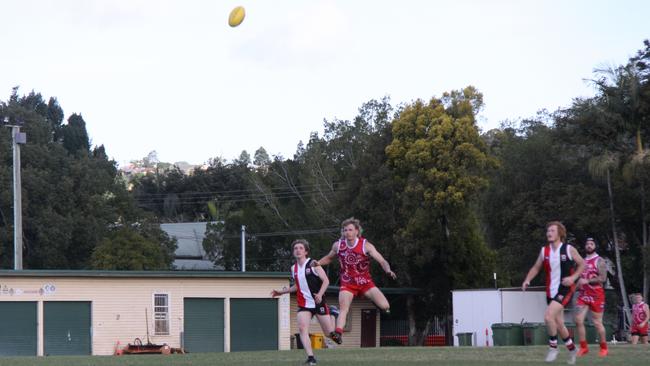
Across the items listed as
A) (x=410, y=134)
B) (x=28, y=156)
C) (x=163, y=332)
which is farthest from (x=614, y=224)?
(x=28, y=156)

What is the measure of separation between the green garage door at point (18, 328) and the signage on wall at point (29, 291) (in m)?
0.40

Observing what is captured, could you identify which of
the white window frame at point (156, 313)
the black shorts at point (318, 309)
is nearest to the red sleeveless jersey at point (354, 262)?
the black shorts at point (318, 309)

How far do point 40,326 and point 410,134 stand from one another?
24.3m

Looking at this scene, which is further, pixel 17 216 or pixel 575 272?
pixel 17 216

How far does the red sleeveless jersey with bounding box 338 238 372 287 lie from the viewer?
1667 centimetres

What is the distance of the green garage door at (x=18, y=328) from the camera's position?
4653 centimetres

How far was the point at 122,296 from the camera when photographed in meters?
49.6

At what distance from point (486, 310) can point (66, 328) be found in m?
19.7

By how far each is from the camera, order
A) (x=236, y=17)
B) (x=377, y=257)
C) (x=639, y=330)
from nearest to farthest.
Result: 1. (x=377, y=257)
2. (x=236, y=17)
3. (x=639, y=330)

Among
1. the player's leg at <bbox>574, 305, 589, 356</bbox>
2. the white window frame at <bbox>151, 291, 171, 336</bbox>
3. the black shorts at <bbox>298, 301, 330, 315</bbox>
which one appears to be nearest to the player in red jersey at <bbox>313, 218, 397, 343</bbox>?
the black shorts at <bbox>298, 301, 330, 315</bbox>

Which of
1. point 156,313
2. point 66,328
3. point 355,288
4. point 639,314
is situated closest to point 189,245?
point 156,313

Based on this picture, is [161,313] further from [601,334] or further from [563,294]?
[563,294]

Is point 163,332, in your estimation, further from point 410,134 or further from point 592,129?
point 592,129

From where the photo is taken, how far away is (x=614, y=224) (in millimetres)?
57719
